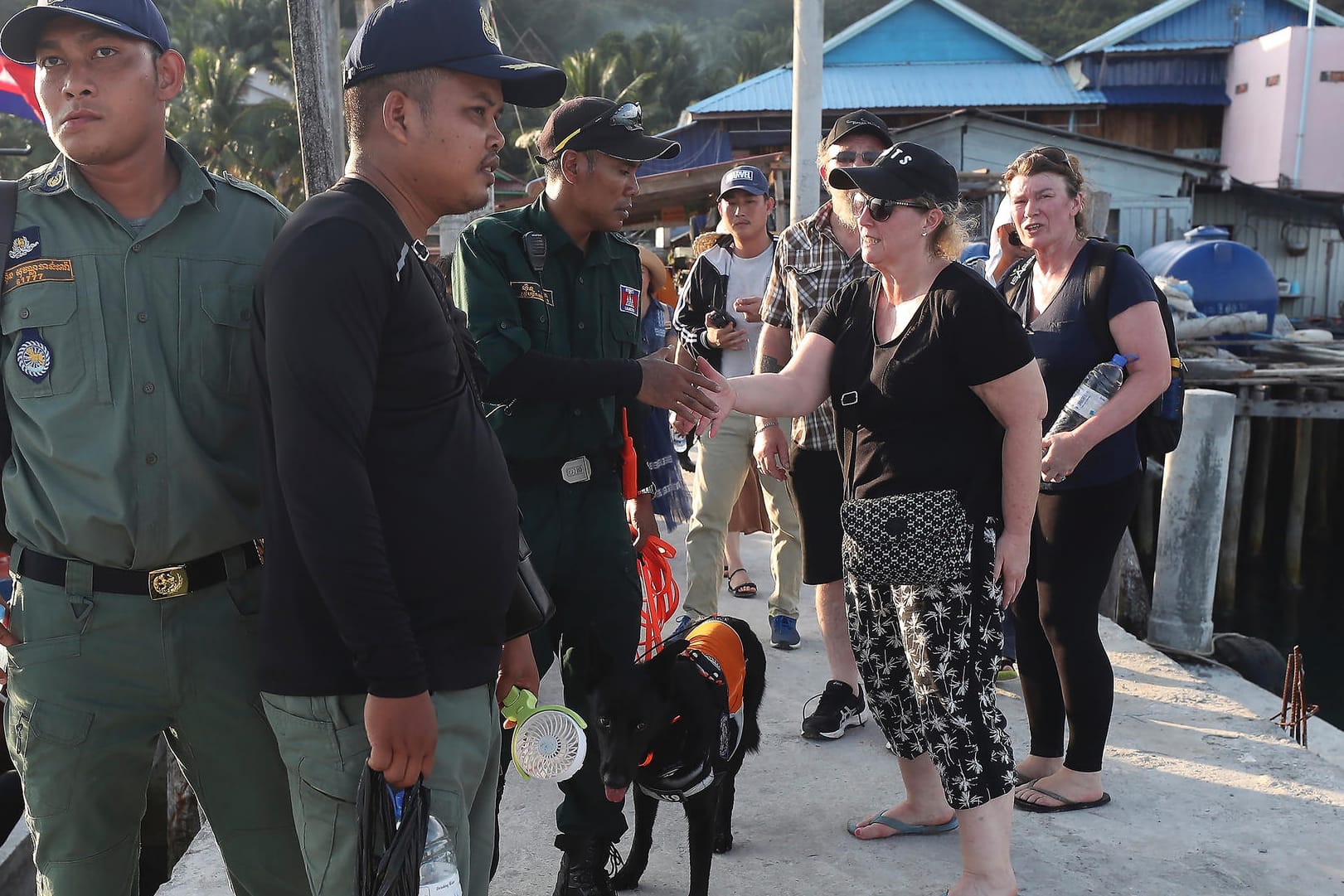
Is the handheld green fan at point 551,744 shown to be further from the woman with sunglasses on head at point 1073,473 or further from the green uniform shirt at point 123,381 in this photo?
the woman with sunglasses on head at point 1073,473

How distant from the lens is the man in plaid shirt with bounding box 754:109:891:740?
4359 mm

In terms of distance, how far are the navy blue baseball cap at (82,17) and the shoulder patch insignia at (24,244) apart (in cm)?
35

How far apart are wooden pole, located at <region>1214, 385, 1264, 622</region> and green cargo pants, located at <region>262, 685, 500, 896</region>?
12.0 meters

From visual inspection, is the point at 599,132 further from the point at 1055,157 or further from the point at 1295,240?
the point at 1295,240

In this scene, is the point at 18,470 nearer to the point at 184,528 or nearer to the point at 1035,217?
the point at 184,528

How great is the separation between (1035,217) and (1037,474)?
4.04 feet

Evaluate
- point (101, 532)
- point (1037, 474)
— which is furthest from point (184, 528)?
point (1037, 474)

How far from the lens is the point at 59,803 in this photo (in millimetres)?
2035

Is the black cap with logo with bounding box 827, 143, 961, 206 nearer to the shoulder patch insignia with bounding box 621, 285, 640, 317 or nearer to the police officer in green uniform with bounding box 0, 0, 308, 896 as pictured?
the shoulder patch insignia with bounding box 621, 285, 640, 317

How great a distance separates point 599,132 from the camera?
3.08 m

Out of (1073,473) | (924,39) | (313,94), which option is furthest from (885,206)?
(924,39)

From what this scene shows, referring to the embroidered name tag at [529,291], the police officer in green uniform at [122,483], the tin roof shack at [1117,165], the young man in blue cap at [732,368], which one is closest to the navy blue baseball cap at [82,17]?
the police officer in green uniform at [122,483]

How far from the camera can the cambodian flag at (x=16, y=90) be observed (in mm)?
6199

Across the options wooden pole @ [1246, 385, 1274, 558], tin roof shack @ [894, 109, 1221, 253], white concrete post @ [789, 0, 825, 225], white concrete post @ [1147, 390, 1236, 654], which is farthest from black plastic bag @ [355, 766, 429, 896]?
tin roof shack @ [894, 109, 1221, 253]
